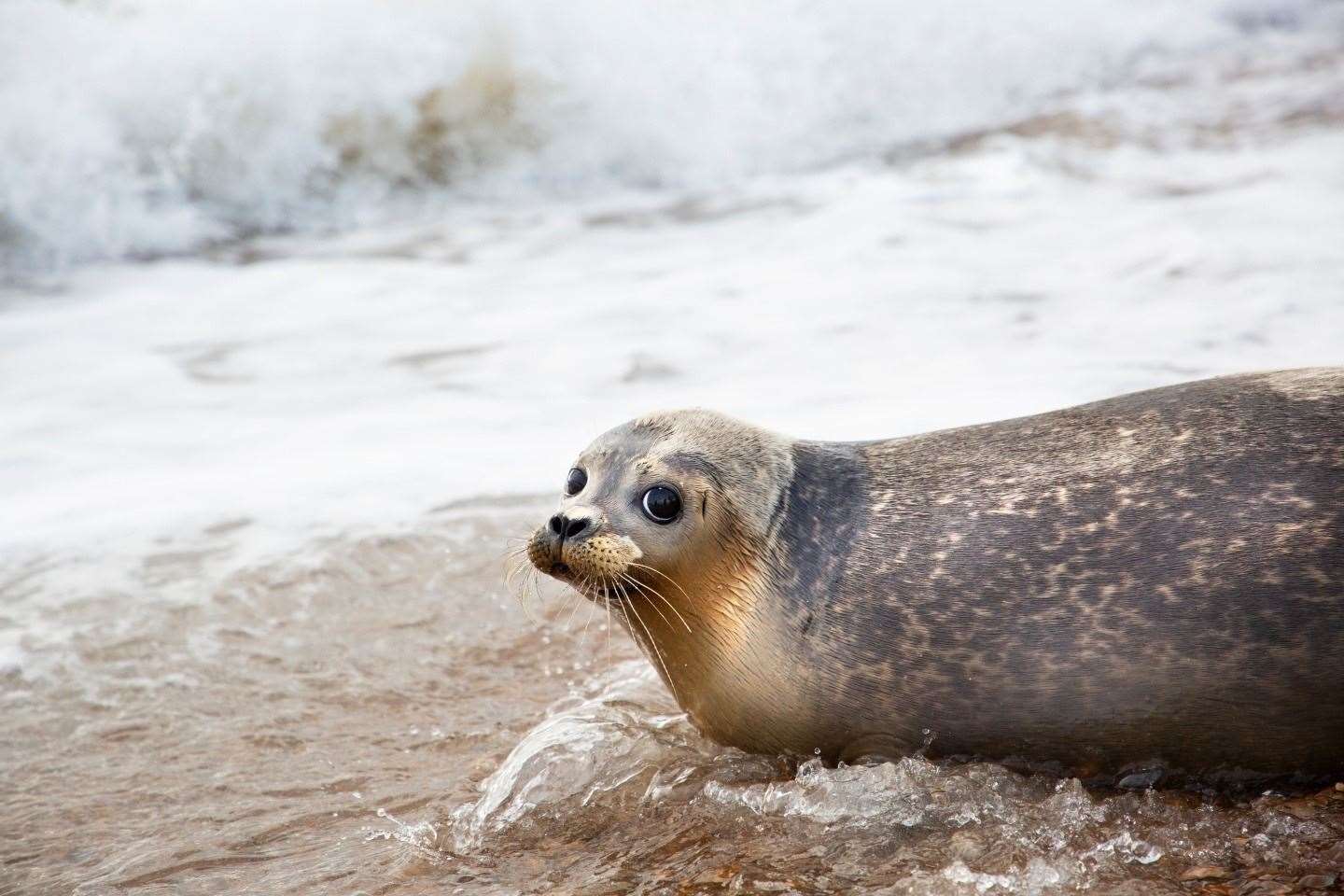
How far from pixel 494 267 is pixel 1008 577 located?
7.44 m

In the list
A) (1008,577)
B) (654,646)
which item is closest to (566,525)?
(654,646)

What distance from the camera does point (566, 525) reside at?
148 inches

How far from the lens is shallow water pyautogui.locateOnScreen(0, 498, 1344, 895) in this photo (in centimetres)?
337

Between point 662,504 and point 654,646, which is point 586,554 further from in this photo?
point 654,646

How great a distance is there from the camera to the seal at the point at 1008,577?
337 centimetres

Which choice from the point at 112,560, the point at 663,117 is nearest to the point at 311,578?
the point at 112,560

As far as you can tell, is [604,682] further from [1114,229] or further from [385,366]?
[1114,229]

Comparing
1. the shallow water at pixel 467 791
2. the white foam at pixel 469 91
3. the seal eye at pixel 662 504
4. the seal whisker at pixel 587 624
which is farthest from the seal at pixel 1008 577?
the white foam at pixel 469 91

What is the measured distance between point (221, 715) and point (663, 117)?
987 centimetres

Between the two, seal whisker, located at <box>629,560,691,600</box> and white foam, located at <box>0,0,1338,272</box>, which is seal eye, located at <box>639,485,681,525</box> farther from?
white foam, located at <box>0,0,1338,272</box>

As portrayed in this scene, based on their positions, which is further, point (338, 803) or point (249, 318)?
point (249, 318)

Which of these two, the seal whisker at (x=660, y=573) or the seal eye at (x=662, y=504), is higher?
the seal eye at (x=662, y=504)

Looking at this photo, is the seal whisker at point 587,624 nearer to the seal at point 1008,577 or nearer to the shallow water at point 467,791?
the shallow water at point 467,791

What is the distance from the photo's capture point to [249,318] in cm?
969
